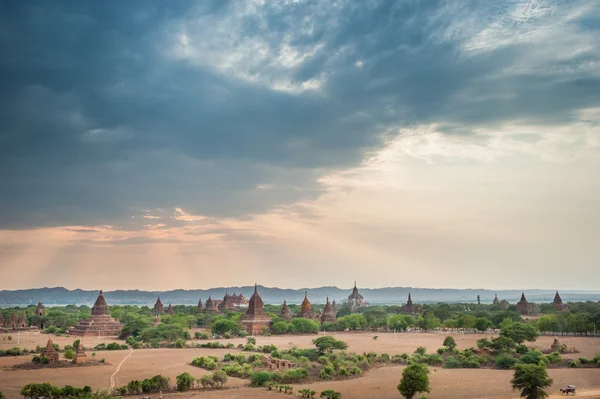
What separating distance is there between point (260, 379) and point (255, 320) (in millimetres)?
51501

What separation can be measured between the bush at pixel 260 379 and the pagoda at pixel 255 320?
49.2 metres

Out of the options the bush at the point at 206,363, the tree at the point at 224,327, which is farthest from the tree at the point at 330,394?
the tree at the point at 224,327

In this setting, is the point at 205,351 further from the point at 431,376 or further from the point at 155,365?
the point at 431,376

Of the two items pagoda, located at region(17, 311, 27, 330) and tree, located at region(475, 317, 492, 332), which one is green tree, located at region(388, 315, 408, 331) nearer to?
tree, located at region(475, 317, 492, 332)

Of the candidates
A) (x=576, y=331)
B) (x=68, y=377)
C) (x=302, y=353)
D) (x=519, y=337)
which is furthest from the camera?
(x=576, y=331)

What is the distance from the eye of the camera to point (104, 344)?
75.1 m

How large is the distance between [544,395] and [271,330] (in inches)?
2511

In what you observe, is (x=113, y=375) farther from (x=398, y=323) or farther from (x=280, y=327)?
(x=398, y=323)

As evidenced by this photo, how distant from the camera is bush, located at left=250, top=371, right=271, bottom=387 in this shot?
4694 cm

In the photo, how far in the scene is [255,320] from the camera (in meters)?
98.1

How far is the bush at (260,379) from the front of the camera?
46.9 m

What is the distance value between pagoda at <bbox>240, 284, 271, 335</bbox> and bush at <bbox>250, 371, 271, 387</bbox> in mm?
49154

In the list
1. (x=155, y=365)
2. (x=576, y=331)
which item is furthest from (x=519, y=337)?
(x=155, y=365)

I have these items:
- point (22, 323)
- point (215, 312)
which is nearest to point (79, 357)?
point (22, 323)
